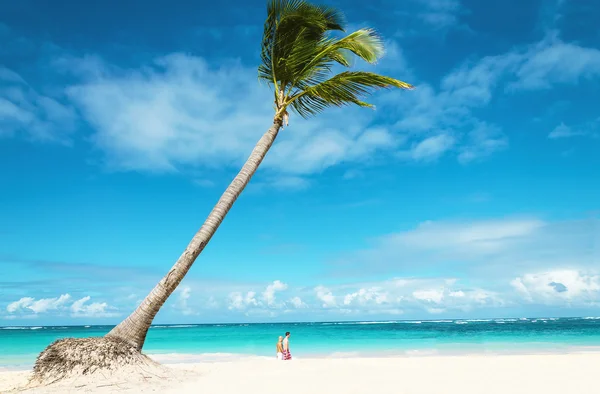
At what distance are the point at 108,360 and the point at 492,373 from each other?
7512mm

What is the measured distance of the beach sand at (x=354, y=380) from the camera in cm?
804

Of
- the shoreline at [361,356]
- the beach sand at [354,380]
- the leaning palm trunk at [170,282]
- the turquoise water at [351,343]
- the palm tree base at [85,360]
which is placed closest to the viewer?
the beach sand at [354,380]

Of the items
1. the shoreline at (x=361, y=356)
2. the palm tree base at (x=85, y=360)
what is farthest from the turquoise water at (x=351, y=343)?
the palm tree base at (x=85, y=360)

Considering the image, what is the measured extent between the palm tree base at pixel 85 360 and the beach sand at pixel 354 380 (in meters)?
0.18

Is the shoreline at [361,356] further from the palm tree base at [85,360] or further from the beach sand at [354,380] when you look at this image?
the palm tree base at [85,360]

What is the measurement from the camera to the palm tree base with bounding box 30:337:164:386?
8.23 meters

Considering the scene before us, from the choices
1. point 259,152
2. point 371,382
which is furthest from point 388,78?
point 371,382

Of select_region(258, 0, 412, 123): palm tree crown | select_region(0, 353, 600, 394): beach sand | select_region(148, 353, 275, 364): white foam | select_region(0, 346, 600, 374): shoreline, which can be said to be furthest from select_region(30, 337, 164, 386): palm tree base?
select_region(148, 353, 275, 364): white foam

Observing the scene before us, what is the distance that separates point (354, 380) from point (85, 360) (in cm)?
481

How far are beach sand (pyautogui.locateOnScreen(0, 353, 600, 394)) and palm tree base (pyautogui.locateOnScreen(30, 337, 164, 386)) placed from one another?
18 cm

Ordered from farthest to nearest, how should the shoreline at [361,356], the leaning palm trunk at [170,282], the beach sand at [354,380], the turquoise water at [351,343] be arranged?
1. the turquoise water at [351,343]
2. the shoreline at [361,356]
3. the leaning palm trunk at [170,282]
4. the beach sand at [354,380]

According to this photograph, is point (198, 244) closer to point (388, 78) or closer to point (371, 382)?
point (371, 382)

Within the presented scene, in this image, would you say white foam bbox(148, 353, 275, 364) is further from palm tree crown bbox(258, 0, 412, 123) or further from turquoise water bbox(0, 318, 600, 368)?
palm tree crown bbox(258, 0, 412, 123)

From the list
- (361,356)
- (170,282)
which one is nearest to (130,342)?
(170,282)
